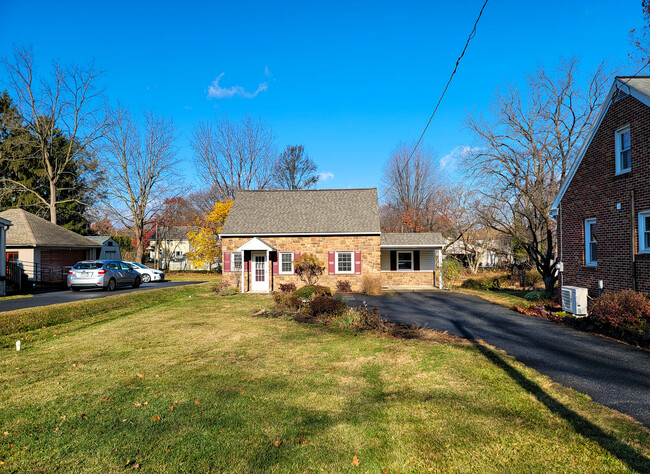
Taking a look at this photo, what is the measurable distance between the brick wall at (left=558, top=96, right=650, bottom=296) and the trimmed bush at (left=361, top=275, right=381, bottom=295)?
8648 mm

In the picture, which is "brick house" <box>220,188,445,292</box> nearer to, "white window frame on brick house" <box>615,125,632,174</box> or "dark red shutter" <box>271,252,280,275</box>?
"dark red shutter" <box>271,252,280,275</box>

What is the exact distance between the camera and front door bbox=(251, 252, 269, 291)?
66.4 ft

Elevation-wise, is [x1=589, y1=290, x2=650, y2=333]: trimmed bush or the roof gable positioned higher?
the roof gable

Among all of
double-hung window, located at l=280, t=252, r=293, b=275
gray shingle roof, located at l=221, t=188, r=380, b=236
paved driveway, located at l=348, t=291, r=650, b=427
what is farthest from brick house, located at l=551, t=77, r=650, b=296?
double-hung window, located at l=280, t=252, r=293, b=275

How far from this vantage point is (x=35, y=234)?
23.2 meters

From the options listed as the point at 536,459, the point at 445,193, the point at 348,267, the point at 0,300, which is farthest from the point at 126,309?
the point at 445,193

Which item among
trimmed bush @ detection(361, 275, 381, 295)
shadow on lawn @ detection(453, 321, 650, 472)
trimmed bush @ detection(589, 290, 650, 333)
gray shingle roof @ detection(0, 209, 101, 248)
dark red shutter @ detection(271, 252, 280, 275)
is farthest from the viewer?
gray shingle roof @ detection(0, 209, 101, 248)

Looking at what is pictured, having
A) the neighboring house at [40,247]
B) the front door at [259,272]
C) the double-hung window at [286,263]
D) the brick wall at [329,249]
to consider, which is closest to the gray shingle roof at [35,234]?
the neighboring house at [40,247]

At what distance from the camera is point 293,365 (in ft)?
21.7

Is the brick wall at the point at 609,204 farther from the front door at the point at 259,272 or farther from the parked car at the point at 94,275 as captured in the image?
the parked car at the point at 94,275

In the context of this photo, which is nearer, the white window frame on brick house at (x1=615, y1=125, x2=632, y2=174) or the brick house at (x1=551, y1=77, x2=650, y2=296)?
the brick house at (x1=551, y1=77, x2=650, y2=296)

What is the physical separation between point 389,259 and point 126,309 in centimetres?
1609

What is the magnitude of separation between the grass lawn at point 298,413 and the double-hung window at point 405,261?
53.1ft

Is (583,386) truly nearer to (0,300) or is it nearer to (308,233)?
(308,233)
